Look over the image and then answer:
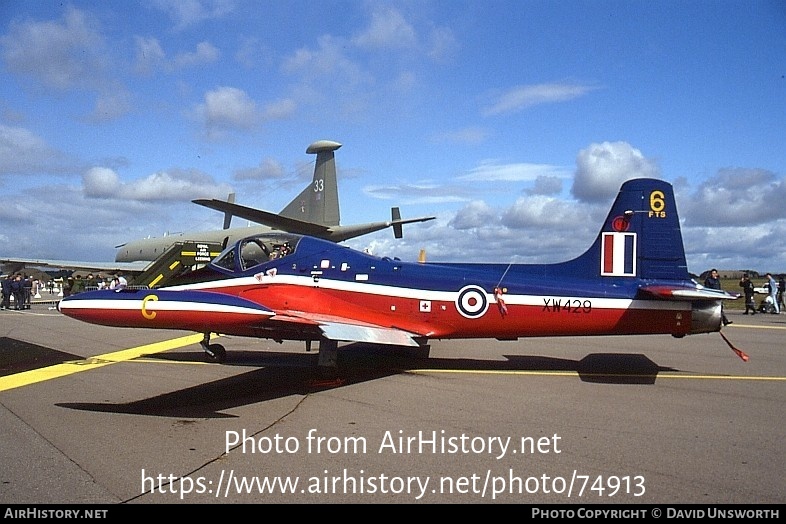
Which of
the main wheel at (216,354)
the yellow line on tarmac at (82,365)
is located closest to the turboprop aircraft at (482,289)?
the main wheel at (216,354)

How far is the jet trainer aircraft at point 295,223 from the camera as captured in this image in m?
27.2

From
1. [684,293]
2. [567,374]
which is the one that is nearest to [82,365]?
[567,374]

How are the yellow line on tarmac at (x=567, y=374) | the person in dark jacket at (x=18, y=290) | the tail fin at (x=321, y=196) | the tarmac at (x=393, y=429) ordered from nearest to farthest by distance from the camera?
the tarmac at (x=393, y=429) < the yellow line on tarmac at (x=567, y=374) < the person in dark jacket at (x=18, y=290) < the tail fin at (x=321, y=196)

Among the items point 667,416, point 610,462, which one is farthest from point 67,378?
point 667,416

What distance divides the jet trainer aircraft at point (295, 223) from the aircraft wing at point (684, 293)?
18.8 metres

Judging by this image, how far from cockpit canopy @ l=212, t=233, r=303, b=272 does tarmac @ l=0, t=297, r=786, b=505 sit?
1.85m

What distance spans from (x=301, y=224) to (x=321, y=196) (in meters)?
3.22

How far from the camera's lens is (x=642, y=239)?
30.0ft

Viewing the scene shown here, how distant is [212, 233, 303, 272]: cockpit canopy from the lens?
9797 millimetres

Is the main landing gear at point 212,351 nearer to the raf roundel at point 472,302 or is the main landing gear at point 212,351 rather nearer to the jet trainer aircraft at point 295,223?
the raf roundel at point 472,302

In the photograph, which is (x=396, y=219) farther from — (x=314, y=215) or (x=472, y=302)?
(x=472, y=302)

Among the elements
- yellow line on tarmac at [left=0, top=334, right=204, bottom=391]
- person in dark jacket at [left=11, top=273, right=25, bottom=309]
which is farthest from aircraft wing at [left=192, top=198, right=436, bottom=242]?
yellow line on tarmac at [left=0, top=334, right=204, bottom=391]

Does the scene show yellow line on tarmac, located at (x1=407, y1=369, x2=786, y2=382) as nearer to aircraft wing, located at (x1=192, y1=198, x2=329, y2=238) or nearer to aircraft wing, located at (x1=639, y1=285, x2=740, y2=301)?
aircraft wing, located at (x1=639, y1=285, x2=740, y2=301)
